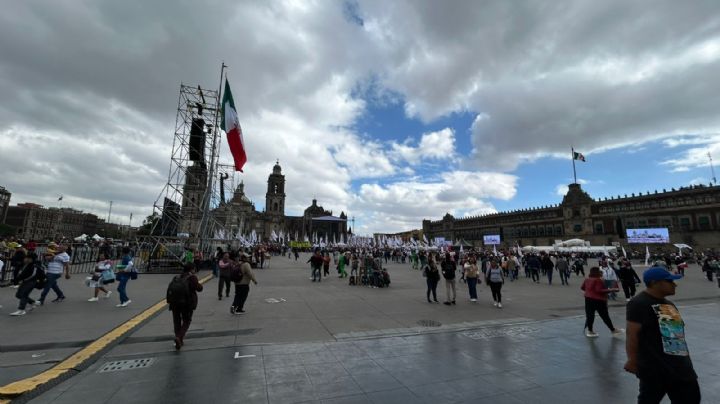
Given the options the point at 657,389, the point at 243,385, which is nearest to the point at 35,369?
the point at 243,385

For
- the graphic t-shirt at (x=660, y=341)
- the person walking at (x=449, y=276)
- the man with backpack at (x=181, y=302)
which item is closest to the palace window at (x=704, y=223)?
the person walking at (x=449, y=276)

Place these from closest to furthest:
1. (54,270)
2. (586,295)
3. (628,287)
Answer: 1. (586,295)
2. (54,270)
3. (628,287)

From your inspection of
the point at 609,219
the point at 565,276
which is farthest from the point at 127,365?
the point at 609,219

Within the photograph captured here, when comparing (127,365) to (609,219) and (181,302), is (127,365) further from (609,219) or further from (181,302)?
(609,219)

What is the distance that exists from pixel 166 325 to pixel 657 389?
8126 millimetres

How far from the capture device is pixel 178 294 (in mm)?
5703

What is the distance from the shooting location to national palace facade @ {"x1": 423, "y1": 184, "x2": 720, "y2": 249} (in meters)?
55.5

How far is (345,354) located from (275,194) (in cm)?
10077

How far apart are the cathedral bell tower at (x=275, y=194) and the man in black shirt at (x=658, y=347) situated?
10204 cm

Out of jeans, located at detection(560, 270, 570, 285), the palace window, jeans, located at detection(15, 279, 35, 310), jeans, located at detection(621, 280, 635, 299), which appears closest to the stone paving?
jeans, located at detection(15, 279, 35, 310)

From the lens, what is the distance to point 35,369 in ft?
15.4

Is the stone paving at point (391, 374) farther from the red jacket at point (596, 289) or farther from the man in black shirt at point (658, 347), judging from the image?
the man in black shirt at point (658, 347)

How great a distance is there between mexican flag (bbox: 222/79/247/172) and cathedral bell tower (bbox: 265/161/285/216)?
8048 centimetres

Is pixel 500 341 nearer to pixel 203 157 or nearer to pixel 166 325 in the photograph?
pixel 166 325
